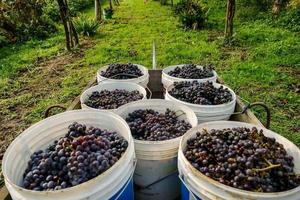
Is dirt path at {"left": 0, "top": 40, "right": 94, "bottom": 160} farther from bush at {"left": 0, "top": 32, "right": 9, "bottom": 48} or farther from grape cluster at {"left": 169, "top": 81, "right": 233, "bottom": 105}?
grape cluster at {"left": 169, "top": 81, "right": 233, "bottom": 105}

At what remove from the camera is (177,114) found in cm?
315

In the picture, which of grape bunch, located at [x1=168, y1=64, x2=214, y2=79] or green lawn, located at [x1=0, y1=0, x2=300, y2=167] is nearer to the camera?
grape bunch, located at [x1=168, y1=64, x2=214, y2=79]

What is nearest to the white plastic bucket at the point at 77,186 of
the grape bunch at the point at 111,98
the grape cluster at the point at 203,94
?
the grape bunch at the point at 111,98

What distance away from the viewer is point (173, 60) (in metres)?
7.69

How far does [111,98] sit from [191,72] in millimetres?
1242

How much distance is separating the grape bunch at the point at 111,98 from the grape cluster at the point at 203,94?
460mm

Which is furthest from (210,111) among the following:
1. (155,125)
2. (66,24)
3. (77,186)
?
(66,24)

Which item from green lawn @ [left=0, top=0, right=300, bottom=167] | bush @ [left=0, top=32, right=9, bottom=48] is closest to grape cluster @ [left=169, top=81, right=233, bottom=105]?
green lawn @ [left=0, top=0, right=300, bottom=167]

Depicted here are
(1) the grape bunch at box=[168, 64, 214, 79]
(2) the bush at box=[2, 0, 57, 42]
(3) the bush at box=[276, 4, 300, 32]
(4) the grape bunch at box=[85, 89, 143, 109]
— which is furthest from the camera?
(3) the bush at box=[276, 4, 300, 32]

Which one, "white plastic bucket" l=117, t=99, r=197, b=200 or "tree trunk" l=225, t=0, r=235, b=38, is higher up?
"tree trunk" l=225, t=0, r=235, b=38

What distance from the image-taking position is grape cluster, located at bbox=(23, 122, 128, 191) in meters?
2.01

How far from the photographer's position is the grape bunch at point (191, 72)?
4.09m

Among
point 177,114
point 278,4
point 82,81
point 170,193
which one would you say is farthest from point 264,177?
point 278,4

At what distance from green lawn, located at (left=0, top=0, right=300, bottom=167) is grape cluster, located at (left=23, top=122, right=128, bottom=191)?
307 cm
